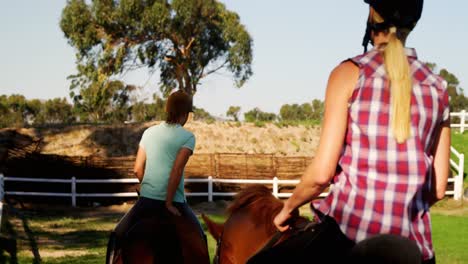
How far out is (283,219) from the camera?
293cm

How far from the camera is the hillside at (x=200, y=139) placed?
34688mm

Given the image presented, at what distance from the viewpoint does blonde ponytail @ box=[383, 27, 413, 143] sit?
2.42m

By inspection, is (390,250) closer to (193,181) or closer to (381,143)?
(381,143)

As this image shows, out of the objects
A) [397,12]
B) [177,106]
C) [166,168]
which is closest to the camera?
[397,12]

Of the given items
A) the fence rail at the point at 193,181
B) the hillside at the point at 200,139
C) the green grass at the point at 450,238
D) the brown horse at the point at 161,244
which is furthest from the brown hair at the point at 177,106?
the hillside at the point at 200,139

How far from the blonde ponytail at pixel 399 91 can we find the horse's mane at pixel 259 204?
43.3 inches

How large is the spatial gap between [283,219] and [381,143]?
674mm

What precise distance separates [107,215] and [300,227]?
796 inches

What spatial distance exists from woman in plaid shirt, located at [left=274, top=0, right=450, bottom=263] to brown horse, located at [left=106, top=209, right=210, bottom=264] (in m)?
2.04

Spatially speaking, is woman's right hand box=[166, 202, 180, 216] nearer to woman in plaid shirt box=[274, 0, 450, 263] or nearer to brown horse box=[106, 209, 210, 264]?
brown horse box=[106, 209, 210, 264]

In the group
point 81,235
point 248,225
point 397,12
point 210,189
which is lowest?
point 81,235

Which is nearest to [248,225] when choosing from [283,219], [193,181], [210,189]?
[283,219]

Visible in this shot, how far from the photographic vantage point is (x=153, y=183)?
502 cm

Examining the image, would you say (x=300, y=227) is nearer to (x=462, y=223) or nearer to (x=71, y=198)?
(x=462, y=223)
